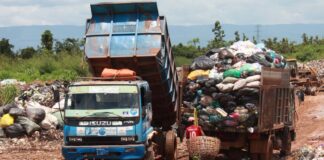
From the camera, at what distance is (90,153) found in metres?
10.3

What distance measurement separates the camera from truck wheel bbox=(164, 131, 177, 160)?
1277cm

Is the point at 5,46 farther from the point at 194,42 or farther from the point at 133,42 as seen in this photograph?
the point at 133,42

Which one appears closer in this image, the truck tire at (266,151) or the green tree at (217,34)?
the truck tire at (266,151)

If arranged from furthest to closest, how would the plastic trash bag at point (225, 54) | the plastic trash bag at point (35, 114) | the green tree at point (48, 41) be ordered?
the green tree at point (48, 41)
the plastic trash bag at point (35, 114)
the plastic trash bag at point (225, 54)

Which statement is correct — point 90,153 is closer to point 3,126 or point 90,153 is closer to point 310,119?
point 3,126

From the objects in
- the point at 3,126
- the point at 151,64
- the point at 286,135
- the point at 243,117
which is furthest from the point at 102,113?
the point at 3,126

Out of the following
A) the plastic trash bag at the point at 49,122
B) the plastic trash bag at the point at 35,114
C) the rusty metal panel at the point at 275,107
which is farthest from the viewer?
the plastic trash bag at the point at 49,122

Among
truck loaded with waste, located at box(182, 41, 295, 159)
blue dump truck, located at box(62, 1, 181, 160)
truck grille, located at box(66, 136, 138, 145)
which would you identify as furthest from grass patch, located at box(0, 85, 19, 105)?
truck grille, located at box(66, 136, 138, 145)

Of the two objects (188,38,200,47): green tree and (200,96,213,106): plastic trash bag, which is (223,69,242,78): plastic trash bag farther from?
(188,38,200,47): green tree

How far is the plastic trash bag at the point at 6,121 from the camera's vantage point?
1672cm

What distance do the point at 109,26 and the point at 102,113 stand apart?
337 cm

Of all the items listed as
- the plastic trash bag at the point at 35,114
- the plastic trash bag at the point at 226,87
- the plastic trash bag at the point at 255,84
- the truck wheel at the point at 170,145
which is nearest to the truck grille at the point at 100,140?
the truck wheel at the point at 170,145

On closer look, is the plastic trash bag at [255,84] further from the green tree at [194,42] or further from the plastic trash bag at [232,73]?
A: the green tree at [194,42]

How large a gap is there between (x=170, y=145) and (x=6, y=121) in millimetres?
6306
